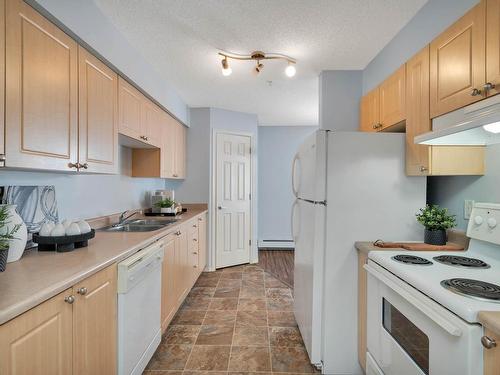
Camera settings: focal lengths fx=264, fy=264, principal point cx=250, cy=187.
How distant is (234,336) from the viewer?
7.37 feet

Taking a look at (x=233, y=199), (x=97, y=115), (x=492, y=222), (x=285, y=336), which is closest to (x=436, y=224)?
(x=492, y=222)

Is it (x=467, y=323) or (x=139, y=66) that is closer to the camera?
(x=467, y=323)

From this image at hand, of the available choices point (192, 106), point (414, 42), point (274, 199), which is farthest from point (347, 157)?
point (274, 199)

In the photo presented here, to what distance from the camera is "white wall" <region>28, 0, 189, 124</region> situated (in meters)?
1.41

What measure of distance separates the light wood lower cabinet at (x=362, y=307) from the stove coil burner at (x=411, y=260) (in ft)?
0.80

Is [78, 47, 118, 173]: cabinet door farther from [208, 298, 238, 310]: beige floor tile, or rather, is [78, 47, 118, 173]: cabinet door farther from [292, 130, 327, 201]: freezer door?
[208, 298, 238, 310]: beige floor tile

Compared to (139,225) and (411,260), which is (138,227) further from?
(411,260)

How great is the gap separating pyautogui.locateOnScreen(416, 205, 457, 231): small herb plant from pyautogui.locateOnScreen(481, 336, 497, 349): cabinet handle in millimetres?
956

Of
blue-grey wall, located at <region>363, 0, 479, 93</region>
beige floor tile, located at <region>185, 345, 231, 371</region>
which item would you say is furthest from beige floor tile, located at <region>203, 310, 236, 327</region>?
blue-grey wall, located at <region>363, 0, 479, 93</region>

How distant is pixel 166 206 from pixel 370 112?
2.40 metres

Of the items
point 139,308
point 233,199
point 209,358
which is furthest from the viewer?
point 233,199

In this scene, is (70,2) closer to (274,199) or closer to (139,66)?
(139,66)

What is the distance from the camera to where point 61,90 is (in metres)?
1.42

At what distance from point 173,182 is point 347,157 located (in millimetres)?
2879
